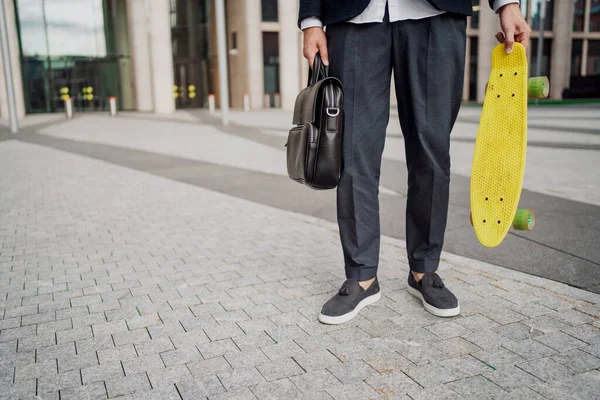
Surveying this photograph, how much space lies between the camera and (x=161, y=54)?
90.8 ft

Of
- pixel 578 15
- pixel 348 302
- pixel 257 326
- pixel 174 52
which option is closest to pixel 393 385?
pixel 348 302

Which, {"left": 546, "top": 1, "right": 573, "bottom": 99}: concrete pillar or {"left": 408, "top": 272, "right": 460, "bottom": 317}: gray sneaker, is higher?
{"left": 546, "top": 1, "right": 573, "bottom": 99}: concrete pillar

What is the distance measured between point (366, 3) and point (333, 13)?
0.57 feet

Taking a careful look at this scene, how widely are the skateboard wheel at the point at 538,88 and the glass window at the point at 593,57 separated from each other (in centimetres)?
4355

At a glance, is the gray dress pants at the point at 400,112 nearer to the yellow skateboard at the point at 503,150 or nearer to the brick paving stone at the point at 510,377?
the yellow skateboard at the point at 503,150

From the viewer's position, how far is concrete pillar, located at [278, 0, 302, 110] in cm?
3048

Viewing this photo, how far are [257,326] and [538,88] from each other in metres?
1.68

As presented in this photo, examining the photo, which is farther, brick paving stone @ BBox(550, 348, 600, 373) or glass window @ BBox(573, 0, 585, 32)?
glass window @ BBox(573, 0, 585, 32)

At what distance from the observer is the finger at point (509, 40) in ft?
7.83

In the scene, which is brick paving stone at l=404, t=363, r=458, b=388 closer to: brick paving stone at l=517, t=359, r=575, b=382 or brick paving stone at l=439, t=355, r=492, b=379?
brick paving stone at l=439, t=355, r=492, b=379

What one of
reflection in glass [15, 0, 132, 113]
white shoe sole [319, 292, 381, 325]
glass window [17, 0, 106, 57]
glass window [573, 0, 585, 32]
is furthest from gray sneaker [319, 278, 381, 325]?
glass window [573, 0, 585, 32]

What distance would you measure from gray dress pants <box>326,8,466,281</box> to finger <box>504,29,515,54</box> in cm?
19

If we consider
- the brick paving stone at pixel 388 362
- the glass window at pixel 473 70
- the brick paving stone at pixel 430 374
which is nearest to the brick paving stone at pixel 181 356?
the brick paving stone at pixel 388 362

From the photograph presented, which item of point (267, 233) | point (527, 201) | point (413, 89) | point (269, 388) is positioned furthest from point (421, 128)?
point (527, 201)
